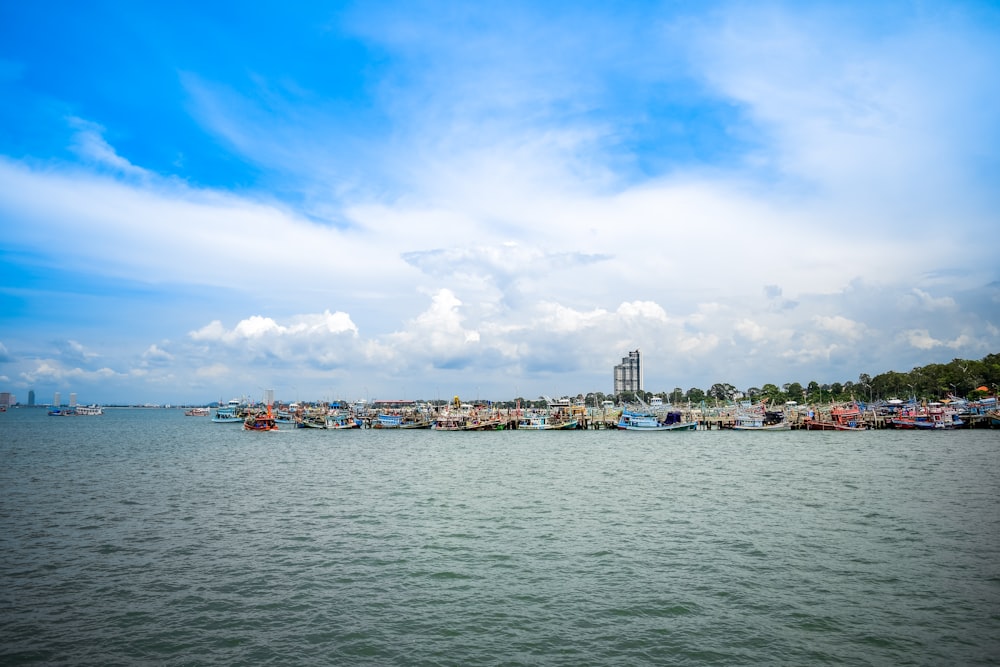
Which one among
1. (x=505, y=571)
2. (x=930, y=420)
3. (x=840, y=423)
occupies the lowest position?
(x=505, y=571)

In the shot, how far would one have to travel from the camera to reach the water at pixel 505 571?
495 inches

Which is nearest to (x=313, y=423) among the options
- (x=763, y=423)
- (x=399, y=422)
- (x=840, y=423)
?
(x=399, y=422)

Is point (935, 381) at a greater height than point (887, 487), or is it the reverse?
point (935, 381)

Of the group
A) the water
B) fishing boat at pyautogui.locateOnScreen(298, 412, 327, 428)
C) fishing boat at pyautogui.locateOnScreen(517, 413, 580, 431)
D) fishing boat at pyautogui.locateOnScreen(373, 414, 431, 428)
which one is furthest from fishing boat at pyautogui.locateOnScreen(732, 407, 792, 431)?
fishing boat at pyautogui.locateOnScreen(298, 412, 327, 428)

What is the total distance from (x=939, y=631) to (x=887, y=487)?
75.3 feet

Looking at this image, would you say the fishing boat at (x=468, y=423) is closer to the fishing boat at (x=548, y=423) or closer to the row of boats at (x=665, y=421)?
the row of boats at (x=665, y=421)

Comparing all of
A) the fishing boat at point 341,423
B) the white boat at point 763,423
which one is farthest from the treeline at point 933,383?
the fishing boat at point 341,423

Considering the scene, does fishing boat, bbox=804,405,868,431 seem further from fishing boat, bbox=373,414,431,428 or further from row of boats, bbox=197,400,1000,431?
fishing boat, bbox=373,414,431,428

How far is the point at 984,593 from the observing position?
15266mm

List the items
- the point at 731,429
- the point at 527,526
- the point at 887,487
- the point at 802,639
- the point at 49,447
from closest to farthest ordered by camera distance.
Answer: the point at 802,639, the point at 527,526, the point at 887,487, the point at 49,447, the point at 731,429

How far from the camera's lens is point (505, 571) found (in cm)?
1770

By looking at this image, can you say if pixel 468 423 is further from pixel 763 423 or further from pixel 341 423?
pixel 763 423

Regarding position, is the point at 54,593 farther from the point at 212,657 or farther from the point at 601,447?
the point at 601,447

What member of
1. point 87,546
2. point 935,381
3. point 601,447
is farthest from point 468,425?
point 935,381
